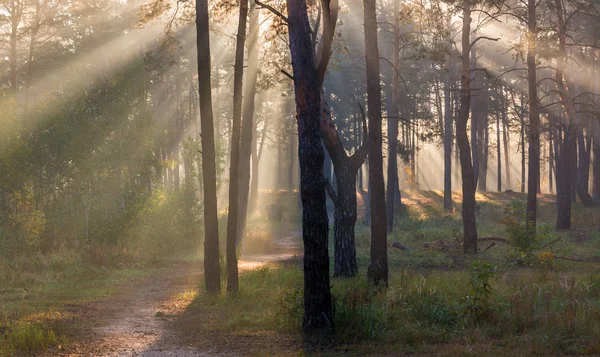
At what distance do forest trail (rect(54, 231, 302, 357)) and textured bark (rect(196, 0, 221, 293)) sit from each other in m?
1.17

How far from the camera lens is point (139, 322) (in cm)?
1238

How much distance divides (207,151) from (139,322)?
4.33m

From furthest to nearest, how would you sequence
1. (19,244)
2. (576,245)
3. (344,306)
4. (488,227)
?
(488,227) < (576,245) < (19,244) < (344,306)

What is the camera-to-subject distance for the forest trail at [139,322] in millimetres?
9858

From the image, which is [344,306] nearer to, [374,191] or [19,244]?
[374,191]

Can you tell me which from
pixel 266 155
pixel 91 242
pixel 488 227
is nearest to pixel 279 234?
pixel 488 227

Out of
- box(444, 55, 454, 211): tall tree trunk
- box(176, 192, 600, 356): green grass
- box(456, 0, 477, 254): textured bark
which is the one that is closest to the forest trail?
box(176, 192, 600, 356): green grass

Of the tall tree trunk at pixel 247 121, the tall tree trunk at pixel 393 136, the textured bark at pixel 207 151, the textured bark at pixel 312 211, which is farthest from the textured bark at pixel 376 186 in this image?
the tall tree trunk at pixel 393 136

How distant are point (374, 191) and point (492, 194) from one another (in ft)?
123

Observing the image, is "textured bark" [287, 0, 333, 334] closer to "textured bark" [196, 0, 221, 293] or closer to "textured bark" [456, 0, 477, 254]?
"textured bark" [196, 0, 221, 293]

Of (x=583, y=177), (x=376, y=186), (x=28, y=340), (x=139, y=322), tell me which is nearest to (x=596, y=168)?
(x=583, y=177)

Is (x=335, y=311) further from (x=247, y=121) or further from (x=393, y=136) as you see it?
(x=393, y=136)

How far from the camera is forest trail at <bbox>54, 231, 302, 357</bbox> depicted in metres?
9.86

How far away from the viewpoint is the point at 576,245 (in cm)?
2448
